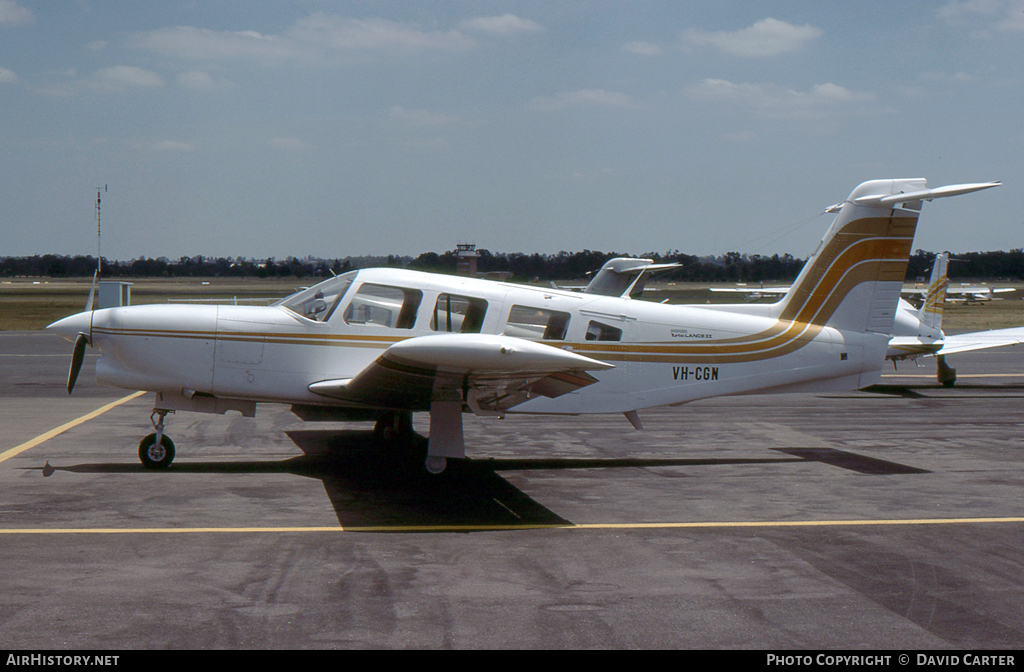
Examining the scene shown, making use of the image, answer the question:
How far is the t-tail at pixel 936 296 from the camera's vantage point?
20562 millimetres

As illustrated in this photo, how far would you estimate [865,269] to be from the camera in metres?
11.9

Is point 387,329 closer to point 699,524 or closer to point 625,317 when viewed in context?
point 625,317

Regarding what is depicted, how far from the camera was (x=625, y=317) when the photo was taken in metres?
10.9

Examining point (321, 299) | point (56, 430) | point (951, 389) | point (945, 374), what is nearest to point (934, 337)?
point (945, 374)

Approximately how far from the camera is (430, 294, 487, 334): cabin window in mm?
10414

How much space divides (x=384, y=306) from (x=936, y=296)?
15.9m

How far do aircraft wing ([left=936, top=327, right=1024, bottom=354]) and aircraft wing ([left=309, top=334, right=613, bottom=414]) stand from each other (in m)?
13.2

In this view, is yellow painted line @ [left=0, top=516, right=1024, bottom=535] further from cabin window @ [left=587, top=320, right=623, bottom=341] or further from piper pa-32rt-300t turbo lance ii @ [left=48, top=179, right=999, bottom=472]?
cabin window @ [left=587, top=320, right=623, bottom=341]

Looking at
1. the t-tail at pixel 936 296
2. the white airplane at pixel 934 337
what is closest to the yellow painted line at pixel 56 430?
the white airplane at pixel 934 337

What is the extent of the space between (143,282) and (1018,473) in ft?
377

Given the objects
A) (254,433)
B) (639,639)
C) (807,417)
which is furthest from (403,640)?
(807,417)

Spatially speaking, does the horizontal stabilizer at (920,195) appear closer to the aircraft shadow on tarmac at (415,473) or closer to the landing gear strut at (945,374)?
the aircraft shadow on tarmac at (415,473)

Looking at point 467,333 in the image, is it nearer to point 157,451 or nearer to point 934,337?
point 157,451

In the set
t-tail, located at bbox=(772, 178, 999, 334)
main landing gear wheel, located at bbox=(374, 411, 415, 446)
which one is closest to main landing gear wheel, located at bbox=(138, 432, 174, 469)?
main landing gear wheel, located at bbox=(374, 411, 415, 446)
